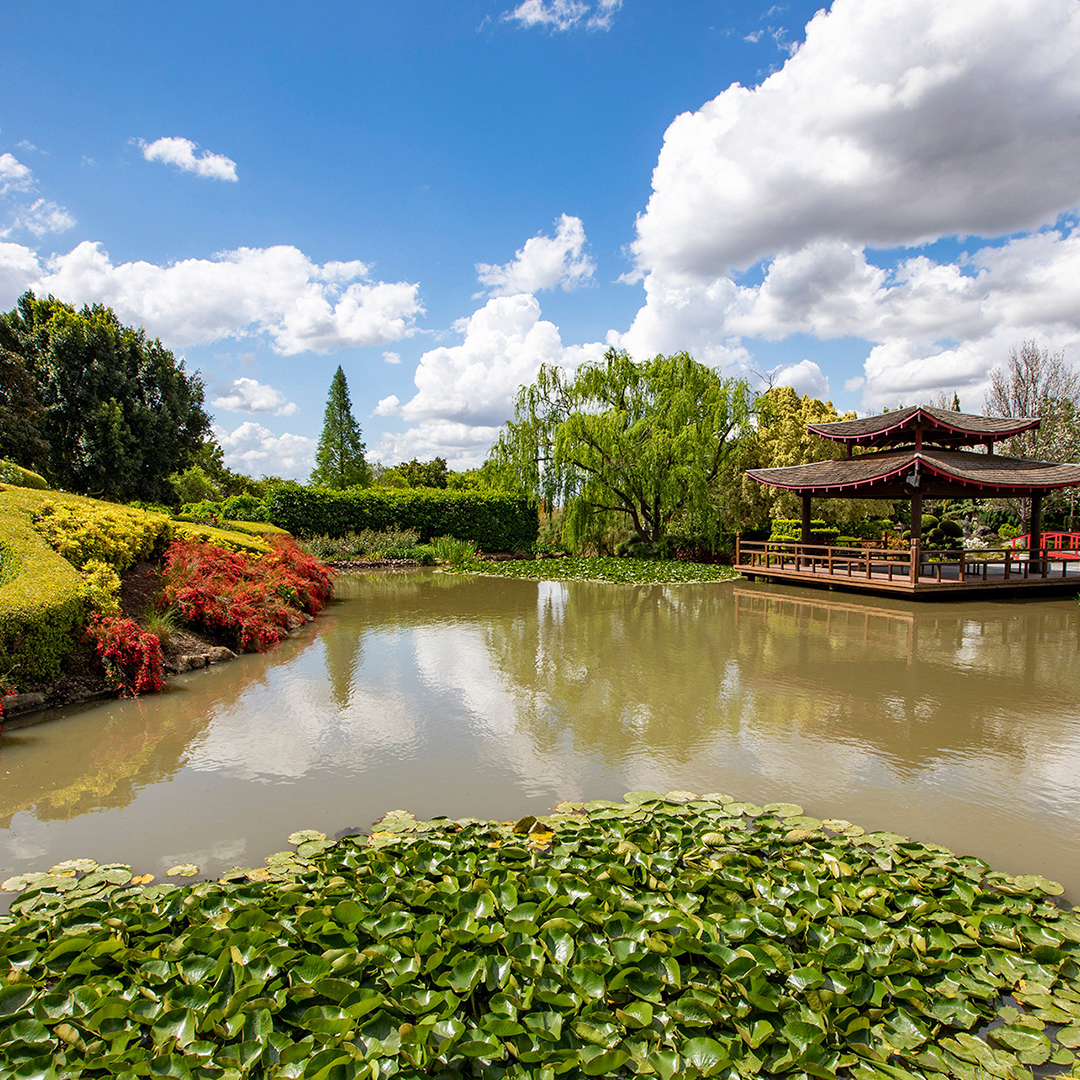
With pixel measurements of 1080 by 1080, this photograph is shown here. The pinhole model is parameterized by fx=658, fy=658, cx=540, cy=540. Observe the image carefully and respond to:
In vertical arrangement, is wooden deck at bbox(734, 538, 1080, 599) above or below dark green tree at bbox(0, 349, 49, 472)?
below

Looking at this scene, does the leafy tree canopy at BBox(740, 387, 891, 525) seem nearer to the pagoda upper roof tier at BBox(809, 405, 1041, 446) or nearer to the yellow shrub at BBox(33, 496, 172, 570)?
the pagoda upper roof tier at BBox(809, 405, 1041, 446)

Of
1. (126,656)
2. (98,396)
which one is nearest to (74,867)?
(126,656)

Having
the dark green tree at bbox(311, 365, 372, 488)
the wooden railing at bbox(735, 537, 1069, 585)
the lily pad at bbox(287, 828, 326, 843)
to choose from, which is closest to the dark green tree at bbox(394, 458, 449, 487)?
the dark green tree at bbox(311, 365, 372, 488)

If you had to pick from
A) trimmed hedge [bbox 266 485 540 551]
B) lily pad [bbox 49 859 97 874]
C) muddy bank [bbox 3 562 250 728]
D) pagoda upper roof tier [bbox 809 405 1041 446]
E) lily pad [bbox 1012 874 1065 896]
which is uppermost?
pagoda upper roof tier [bbox 809 405 1041 446]

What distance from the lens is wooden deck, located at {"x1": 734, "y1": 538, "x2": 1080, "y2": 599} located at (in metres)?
13.9

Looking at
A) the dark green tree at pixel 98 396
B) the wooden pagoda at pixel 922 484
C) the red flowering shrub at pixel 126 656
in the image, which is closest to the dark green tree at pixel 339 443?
the dark green tree at pixel 98 396

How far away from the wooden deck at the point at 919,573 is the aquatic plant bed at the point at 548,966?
470 inches

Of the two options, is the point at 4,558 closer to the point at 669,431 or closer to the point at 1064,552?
the point at 669,431

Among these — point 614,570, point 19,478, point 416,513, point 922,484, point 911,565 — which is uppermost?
point 922,484

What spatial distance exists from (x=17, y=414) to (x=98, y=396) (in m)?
4.46

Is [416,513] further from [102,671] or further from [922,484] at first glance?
[102,671]

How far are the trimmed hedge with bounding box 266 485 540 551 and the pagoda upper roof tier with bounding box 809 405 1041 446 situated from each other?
10767 millimetres

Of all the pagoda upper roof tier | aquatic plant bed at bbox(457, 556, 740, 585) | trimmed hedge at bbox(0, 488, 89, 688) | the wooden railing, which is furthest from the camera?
aquatic plant bed at bbox(457, 556, 740, 585)

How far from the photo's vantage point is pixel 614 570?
→ 18500mm
